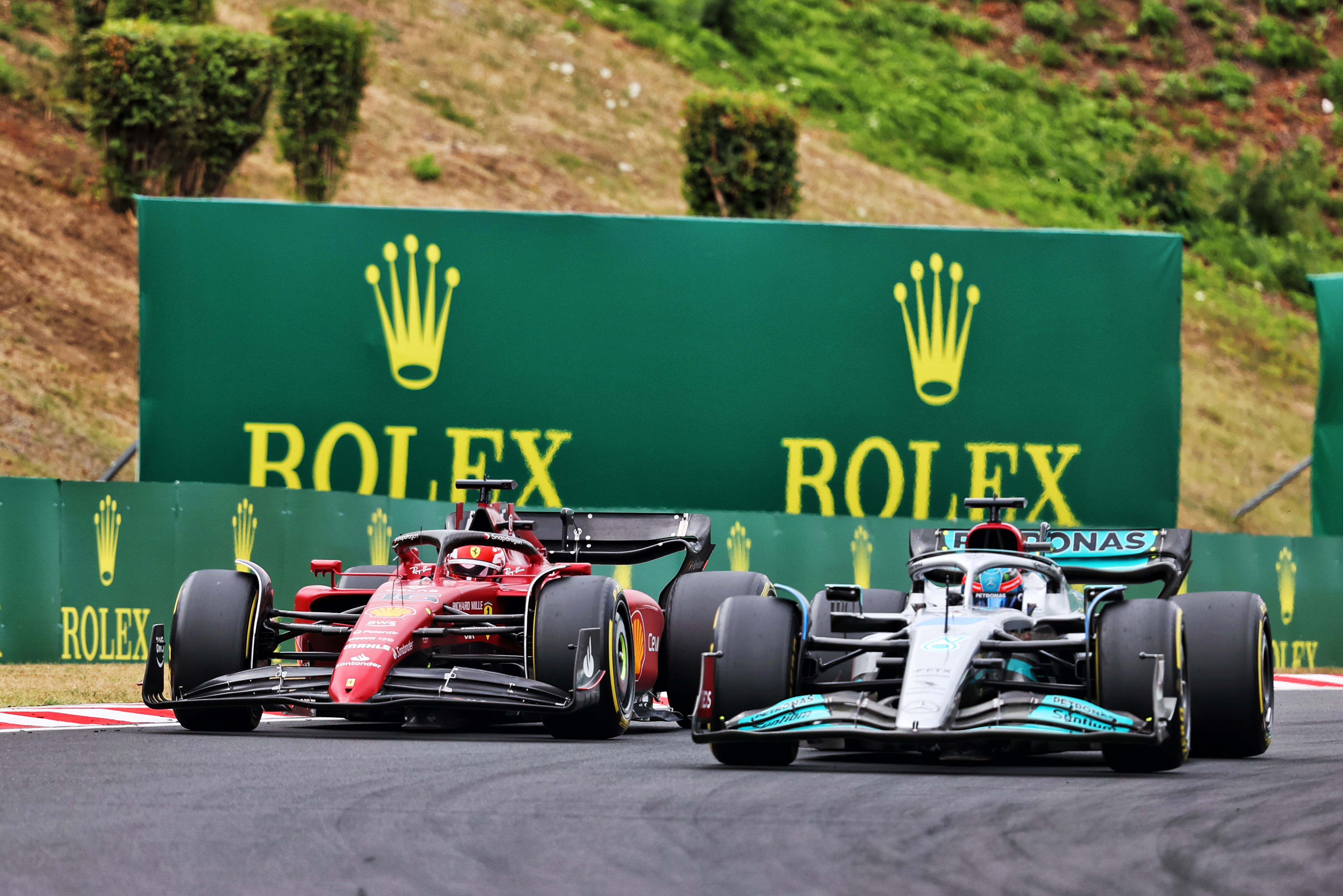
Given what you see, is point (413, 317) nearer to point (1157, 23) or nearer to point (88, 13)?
point (88, 13)

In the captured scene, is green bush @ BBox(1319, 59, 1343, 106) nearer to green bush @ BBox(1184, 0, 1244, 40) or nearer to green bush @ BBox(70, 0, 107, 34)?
green bush @ BBox(1184, 0, 1244, 40)

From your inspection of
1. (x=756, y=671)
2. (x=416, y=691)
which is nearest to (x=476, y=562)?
(x=416, y=691)

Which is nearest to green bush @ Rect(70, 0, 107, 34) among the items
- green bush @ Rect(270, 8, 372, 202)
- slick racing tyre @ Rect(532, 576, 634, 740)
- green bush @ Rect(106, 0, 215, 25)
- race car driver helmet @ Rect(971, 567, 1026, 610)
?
green bush @ Rect(106, 0, 215, 25)

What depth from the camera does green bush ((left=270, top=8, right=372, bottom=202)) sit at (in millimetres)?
30438

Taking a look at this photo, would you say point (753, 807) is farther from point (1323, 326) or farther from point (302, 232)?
point (1323, 326)

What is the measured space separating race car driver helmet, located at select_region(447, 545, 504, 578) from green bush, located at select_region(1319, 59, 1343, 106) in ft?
149

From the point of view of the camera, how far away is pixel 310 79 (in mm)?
30734

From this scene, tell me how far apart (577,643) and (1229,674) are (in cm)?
374

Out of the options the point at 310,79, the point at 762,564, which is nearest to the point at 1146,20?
the point at 310,79

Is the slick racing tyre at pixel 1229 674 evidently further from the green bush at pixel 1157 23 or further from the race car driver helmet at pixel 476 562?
the green bush at pixel 1157 23

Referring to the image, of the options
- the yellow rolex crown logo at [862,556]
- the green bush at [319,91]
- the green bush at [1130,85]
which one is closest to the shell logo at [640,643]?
the yellow rolex crown logo at [862,556]

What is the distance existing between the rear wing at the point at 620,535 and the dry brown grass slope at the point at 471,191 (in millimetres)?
14430

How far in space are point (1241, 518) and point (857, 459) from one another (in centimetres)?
1541

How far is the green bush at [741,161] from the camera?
30625 mm
